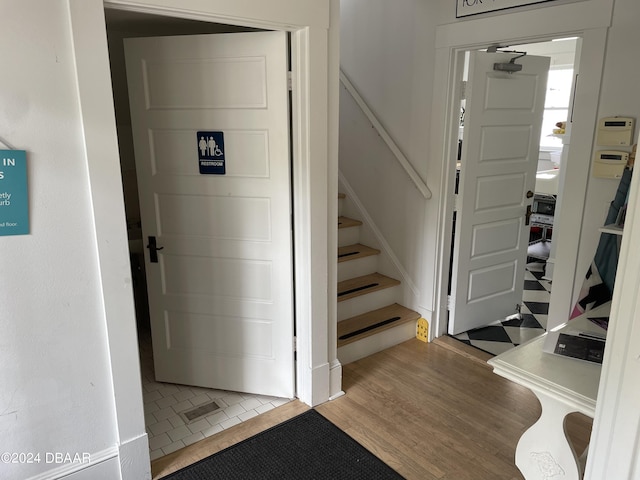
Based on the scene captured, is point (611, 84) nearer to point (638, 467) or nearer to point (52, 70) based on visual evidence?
point (638, 467)

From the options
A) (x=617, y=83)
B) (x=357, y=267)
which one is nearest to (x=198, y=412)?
(x=357, y=267)

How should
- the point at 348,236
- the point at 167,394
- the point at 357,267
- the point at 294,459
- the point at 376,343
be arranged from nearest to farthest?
the point at 294,459 < the point at 167,394 < the point at 376,343 < the point at 357,267 < the point at 348,236

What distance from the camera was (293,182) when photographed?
2.48 m

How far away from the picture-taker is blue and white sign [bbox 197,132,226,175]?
2.45 m

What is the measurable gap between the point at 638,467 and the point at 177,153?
230 centimetres

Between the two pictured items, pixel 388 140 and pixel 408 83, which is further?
pixel 388 140

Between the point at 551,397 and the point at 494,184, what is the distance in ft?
6.87

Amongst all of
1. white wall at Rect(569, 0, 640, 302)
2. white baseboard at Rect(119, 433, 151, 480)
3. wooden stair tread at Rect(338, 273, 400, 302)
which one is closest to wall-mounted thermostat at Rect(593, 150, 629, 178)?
white wall at Rect(569, 0, 640, 302)

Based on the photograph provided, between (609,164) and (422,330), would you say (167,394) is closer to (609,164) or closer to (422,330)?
(422,330)

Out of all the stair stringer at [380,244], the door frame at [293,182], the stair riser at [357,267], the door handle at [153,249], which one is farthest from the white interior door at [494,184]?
the door handle at [153,249]

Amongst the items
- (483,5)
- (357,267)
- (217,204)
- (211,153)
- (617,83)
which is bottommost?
(357,267)

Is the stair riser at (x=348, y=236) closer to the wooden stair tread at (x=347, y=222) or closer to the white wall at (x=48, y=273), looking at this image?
the wooden stair tread at (x=347, y=222)

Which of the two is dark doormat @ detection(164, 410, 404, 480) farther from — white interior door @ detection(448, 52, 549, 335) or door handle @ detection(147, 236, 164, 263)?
white interior door @ detection(448, 52, 549, 335)

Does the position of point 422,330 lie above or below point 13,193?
below
